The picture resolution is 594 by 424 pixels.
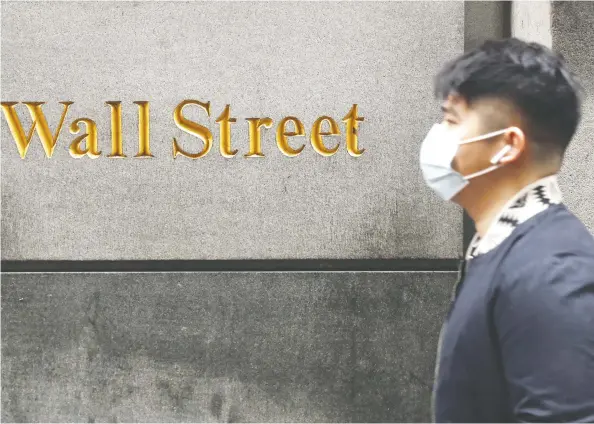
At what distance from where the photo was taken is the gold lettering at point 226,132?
4543 mm

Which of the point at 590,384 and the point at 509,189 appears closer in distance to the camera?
the point at 590,384

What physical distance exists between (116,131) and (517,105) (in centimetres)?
329

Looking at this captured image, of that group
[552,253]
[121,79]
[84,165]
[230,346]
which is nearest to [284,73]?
[121,79]

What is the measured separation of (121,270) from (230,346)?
79 cm

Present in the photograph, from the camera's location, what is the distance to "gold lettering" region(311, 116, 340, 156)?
4543 millimetres

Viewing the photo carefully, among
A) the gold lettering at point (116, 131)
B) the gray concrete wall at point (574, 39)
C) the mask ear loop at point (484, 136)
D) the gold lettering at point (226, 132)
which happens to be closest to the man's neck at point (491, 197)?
the mask ear loop at point (484, 136)

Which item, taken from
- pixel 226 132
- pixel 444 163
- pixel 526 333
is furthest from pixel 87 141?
pixel 526 333

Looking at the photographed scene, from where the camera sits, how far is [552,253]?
152cm

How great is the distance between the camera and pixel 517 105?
5.50ft

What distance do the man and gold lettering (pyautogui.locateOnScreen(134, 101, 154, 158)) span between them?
2.97m

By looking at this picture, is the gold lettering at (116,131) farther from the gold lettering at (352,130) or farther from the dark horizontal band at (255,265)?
the gold lettering at (352,130)

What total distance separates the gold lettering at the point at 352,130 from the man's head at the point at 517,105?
2774 millimetres

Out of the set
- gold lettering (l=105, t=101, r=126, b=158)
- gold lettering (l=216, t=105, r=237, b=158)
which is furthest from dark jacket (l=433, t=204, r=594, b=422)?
gold lettering (l=105, t=101, r=126, b=158)

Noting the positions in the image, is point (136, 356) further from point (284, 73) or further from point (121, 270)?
point (284, 73)
